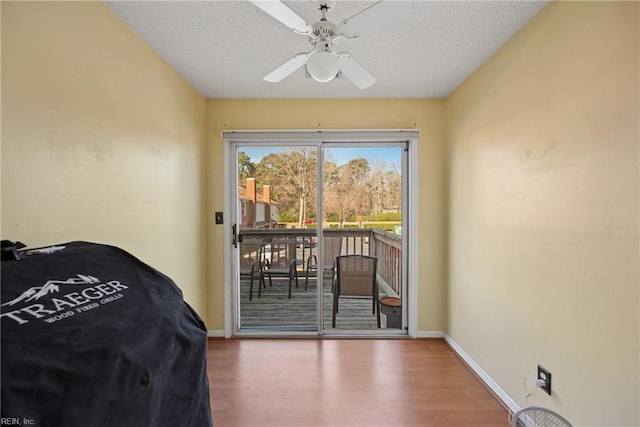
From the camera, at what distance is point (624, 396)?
1200 mm

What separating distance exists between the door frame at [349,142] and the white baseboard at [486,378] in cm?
41

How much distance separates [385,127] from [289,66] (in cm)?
148

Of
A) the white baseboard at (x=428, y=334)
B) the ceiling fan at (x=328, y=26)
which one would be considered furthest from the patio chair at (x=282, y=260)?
the ceiling fan at (x=328, y=26)

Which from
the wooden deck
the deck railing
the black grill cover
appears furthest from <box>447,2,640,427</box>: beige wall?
A: the black grill cover

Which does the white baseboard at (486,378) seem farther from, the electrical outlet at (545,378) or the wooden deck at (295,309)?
the wooden deck at (295,309)

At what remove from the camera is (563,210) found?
4.83ft

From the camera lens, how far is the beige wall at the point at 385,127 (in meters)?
2.87

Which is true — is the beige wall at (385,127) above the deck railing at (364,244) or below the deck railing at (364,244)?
above

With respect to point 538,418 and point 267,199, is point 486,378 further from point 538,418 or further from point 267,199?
point 267,199

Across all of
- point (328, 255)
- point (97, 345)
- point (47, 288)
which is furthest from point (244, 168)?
point (97, 345)

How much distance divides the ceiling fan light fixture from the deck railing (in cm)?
183

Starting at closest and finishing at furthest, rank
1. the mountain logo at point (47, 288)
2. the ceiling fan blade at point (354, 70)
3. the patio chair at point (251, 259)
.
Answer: the mountain logo at point (47, 288) < the ceiling fan blade at point (354, 70) < the patio chair at point (251, 259)

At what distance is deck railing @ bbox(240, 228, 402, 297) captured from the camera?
305 centimetres

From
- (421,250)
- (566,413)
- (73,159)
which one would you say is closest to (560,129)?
(566,413)
